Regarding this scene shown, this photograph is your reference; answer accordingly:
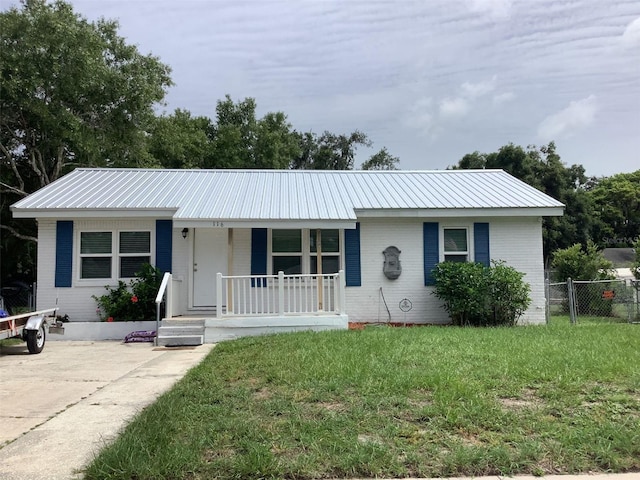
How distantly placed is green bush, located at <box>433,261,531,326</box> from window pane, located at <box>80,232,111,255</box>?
26.5ft

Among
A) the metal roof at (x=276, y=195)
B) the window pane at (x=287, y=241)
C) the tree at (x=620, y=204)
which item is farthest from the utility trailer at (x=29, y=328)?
the tree at (x=620, y=204)

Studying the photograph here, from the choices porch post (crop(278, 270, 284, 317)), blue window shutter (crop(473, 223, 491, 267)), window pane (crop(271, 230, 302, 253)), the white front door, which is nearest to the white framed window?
window pane (crop(271, 230, 302, 253))

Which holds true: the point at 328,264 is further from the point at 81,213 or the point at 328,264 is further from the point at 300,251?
the point at 81,213

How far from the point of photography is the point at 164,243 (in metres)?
11.8

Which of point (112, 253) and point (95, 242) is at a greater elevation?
point (95, 242)

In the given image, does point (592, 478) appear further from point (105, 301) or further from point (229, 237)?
point (105, 301)

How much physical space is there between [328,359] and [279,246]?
18.8 ft

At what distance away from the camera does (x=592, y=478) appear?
3.47 m

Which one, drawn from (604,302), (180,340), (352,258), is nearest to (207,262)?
(180,340)

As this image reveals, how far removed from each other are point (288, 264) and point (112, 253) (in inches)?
169

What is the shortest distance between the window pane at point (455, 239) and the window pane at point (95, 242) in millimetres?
8426

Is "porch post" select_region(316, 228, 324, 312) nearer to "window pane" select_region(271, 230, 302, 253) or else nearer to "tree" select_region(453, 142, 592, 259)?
"window pane" select_region(271, 230, 302, 253)

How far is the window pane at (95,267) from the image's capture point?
11742mm

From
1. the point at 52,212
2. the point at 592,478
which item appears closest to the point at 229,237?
the point at 52,212
